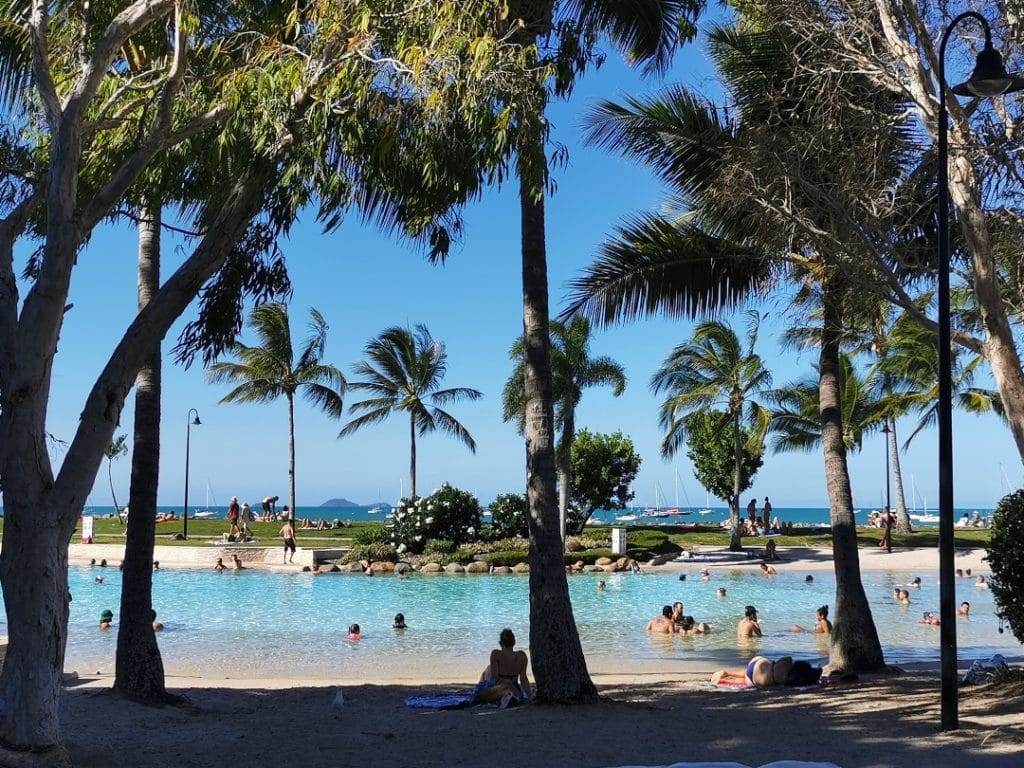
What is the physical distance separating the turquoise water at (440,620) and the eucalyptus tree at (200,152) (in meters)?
8.52

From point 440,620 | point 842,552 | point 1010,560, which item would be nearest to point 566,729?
point 1010,560

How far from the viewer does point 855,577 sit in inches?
499

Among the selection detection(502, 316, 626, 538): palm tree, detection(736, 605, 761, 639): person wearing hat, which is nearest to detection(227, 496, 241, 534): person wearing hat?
detection(502, 316, 626, 538): palm tree

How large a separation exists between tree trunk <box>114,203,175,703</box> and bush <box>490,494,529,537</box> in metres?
27.6

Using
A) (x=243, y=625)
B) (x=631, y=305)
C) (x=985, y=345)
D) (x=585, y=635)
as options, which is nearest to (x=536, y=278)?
(x=631, y=305)

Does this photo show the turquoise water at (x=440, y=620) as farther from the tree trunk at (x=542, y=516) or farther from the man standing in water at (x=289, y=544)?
the tree trunk at (x=542, y=516)

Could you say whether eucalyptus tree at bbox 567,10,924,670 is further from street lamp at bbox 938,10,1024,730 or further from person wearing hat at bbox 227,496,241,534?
person wearing hat at bbox 227,496,241,534

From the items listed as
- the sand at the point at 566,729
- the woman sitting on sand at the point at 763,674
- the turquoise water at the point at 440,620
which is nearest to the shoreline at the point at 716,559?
the turquoise water at the point at 440,620

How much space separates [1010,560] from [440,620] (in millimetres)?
14595

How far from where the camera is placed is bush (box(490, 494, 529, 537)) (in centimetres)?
3784

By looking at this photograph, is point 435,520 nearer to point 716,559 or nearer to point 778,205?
point 716,559

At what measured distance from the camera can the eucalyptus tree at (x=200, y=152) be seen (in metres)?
6.60

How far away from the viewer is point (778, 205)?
36.7ft

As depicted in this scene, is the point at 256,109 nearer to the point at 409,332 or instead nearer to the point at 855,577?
the point at 855,577
